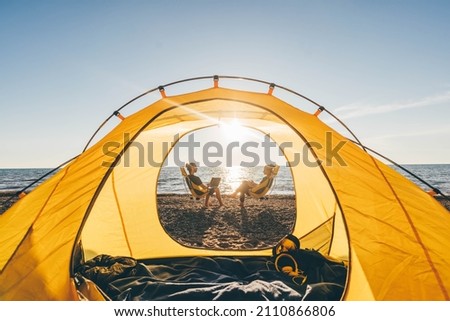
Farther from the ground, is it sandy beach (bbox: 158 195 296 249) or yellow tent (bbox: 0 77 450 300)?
yellow tent (bbox: 0 77 450 300)

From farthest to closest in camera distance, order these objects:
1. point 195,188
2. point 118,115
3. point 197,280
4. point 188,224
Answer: point 195,188 → point 188,224 → point 118,115 → point 197,280

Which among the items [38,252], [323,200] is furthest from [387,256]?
[38,252]

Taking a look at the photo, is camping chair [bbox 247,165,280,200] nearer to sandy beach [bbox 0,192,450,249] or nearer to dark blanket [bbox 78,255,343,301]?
sandy beach [bbox 0,192,450,249]

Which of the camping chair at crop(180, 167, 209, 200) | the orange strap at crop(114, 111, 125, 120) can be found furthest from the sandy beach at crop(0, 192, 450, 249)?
the orange strap at crop(114, 111, 125, 120)

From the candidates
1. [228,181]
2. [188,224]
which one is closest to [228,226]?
[188,224]

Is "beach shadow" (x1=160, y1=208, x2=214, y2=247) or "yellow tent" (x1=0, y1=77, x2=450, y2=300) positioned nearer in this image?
"yellow tent" (x1=0, y1=77, x2=450, y2=300)

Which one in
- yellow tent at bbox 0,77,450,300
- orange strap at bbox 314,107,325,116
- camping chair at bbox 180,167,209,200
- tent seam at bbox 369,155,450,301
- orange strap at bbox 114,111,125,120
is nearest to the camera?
tent seam at bbox 369,155,450,301

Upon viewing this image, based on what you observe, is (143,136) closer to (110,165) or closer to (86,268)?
(110,165)

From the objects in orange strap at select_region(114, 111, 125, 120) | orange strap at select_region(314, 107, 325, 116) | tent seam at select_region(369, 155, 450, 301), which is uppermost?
orange strap at select_region(114, 111, 125, 120)

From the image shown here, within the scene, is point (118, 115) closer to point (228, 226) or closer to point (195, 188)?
point (228, 226)

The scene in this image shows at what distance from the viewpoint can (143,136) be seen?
4.66 metres

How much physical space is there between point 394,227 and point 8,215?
390 cm

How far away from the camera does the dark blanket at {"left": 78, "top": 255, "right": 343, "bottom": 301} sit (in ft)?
10.4

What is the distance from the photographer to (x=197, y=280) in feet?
12.2
